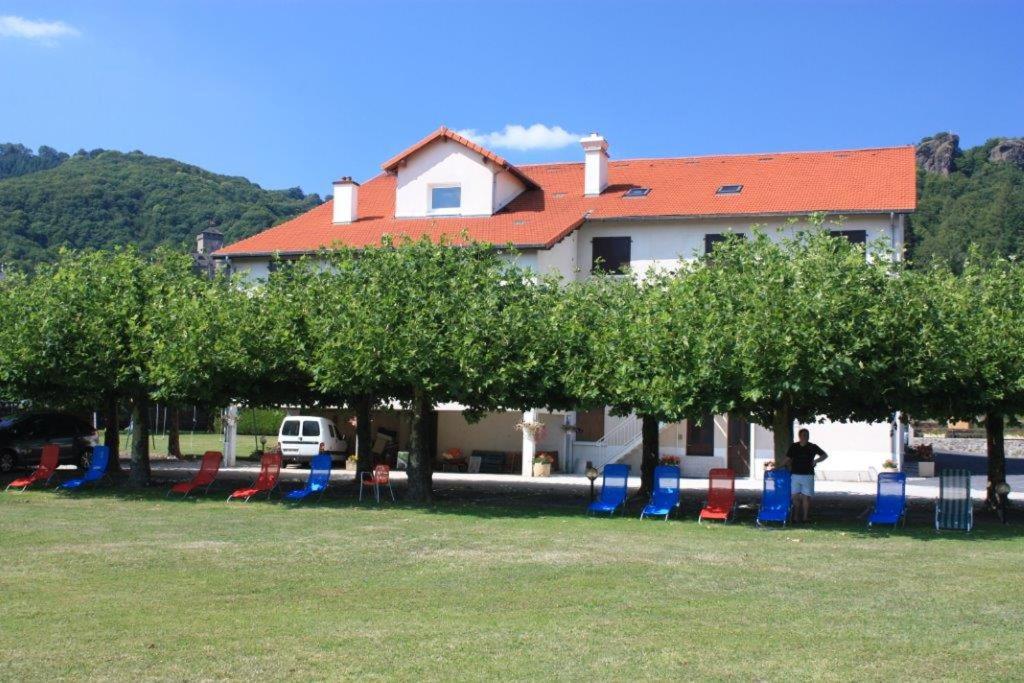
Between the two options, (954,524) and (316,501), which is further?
(316,501)

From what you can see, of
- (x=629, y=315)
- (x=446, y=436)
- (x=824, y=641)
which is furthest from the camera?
(x=446, y=436)

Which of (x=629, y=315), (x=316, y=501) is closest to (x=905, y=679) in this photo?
(x=629, y=315)

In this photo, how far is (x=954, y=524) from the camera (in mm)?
17234

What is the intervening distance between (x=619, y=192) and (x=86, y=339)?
58.9 ft

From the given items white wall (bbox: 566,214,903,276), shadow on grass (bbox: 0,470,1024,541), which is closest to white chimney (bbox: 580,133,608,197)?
white wall (bbox: 566,214,903,276)

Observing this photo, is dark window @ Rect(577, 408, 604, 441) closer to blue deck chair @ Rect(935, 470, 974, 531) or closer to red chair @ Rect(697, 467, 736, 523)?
red chair @ Rect(697, 467, 736, 523)

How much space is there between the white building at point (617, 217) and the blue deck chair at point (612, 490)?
10.8 meters

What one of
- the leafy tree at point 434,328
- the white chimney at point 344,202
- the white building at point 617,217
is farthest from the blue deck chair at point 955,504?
the white chimney at point 344,202

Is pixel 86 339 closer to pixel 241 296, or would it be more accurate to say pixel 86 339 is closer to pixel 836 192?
pixel 241 296

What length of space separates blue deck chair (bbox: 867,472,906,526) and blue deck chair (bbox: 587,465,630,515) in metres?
4.44

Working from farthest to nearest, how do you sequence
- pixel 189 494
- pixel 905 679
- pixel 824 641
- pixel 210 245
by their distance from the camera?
pixel 210 245 < pixel 189 494 < pixel 824 641 < pixel 905 679

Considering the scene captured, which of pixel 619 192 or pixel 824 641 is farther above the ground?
pixel 619 192

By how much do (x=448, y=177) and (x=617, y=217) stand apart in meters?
5.71

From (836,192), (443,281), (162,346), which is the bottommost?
(162,346)
